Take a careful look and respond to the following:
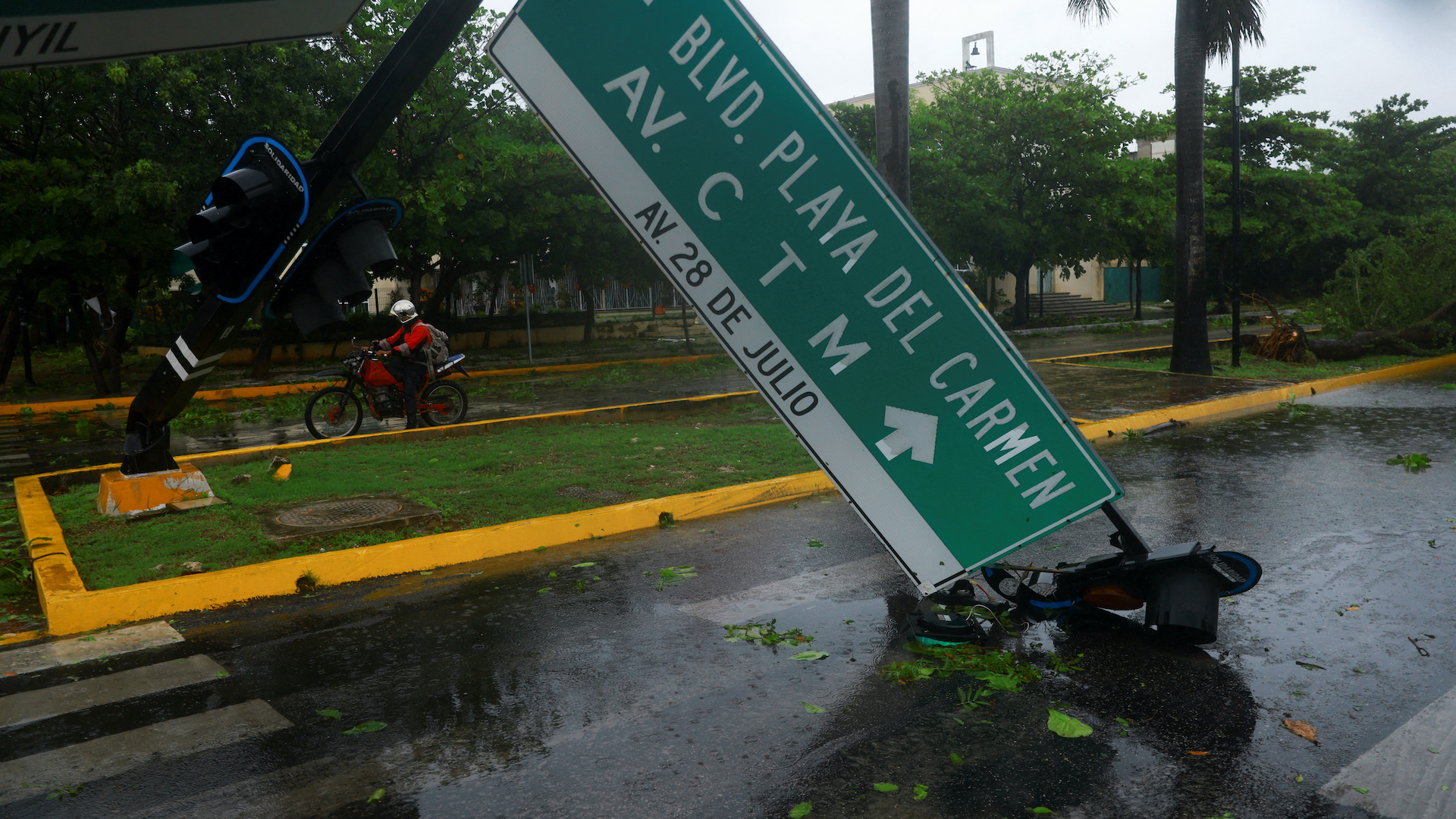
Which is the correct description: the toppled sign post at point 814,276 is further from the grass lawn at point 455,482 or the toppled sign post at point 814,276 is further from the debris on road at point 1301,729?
the grass lawn at point 455,482

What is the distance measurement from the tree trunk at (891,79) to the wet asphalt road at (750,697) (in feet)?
16.9

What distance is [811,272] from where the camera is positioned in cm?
452

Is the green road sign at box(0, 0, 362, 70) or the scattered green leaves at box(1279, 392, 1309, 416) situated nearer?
the green road sign at box(0, 0, 362, 70)

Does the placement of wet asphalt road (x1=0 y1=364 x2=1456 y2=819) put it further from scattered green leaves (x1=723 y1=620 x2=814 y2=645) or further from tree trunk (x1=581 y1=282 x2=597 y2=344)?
tree trunk (x1=581 y1=282 x2=597 y2=344)

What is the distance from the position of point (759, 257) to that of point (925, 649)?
7.16 ft

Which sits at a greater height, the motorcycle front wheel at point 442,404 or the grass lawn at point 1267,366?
the motorcycle front wheel at point 442,404

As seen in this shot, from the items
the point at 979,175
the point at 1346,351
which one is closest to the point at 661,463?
the point at 1346,351

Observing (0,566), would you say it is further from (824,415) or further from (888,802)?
(888,802)

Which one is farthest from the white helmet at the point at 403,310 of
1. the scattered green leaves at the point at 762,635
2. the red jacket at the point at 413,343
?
the scattered green leaves at the point at 762,635

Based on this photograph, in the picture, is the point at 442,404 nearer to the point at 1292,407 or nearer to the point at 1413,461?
the point at 1413,461

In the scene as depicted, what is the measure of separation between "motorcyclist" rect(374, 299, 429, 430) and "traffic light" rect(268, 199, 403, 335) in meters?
6.27

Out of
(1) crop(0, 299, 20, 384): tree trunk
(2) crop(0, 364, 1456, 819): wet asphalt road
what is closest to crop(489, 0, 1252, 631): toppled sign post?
(2) crop(0, 364, 1456, 819): wet asphalt road

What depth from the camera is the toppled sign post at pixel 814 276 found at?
4352mm

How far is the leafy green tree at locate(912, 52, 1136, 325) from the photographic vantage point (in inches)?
1254
